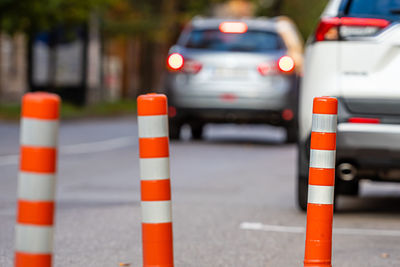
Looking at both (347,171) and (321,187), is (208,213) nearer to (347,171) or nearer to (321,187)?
(347,171)

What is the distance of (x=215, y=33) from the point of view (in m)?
Result: 15.5

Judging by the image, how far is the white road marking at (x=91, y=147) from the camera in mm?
12977

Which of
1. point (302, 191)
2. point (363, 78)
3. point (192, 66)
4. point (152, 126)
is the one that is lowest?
point (302, 191)

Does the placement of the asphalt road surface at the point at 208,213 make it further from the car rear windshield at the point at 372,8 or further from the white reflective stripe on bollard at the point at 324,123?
the car rear windshield at the point at 372,8

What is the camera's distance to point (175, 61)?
49.9 ft

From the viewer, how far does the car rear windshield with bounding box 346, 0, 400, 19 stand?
299 inches

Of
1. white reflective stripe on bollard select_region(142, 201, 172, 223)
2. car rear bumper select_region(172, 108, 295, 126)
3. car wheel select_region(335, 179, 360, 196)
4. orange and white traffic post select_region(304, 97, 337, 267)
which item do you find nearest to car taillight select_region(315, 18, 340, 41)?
car wheel select_region(335, 179, 360, 196)

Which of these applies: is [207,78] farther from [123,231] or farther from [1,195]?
[123,231]

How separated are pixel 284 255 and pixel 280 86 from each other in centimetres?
896

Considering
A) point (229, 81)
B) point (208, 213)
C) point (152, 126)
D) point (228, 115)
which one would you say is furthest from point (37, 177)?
point (228, 115)

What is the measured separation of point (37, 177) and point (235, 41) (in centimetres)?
1200

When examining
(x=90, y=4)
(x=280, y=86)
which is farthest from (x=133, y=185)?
(x=90, y=4)

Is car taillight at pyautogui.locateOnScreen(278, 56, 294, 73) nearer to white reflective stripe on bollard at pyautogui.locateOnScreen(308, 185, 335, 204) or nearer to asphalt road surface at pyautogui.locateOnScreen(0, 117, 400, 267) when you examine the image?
asphalt road surface at pyautogui.locateOnScreen(0, 117, 400, 267)

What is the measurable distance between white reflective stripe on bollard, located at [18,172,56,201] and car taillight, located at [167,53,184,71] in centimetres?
1159
